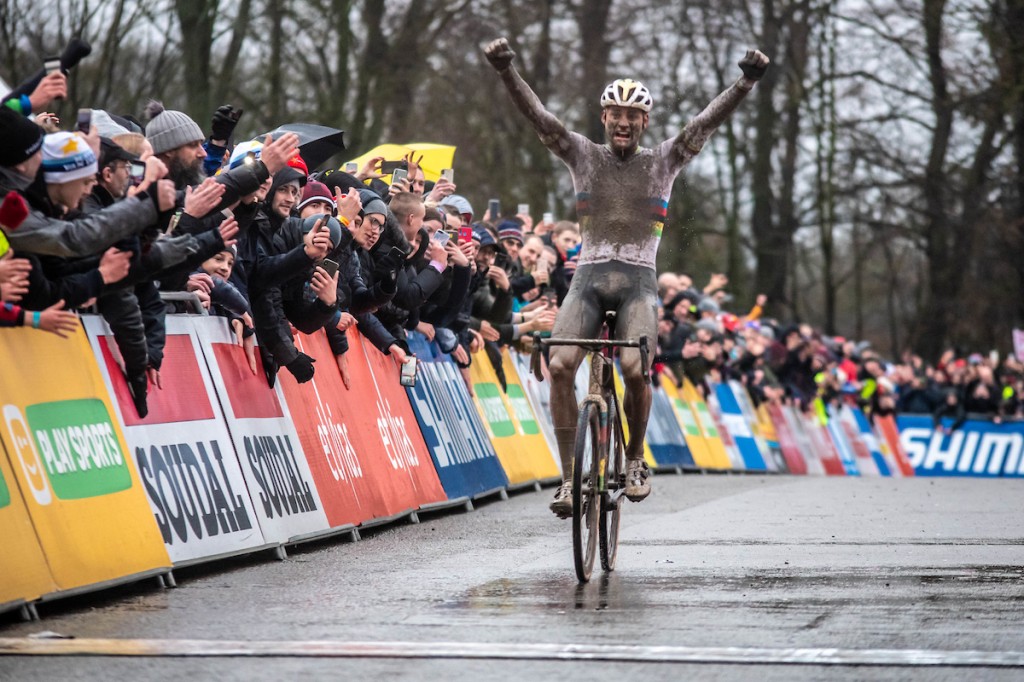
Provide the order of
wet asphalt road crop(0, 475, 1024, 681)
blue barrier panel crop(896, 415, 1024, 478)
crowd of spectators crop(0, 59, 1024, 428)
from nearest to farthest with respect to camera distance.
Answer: wet asphalt road crop(0, 475, 1024, 681) → crowd of spectators crop(0, 59, 1024, 428) → blue barrier panel crop(896, 415, 1024, 478)

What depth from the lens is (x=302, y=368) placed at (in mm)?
11680

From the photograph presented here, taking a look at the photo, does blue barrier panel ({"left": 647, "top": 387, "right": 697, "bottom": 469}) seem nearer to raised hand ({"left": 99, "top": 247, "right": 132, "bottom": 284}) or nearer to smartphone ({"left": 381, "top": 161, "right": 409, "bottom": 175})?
smartphone ({"left": 381, "top": 161, "right": 409, "bottom": 175})

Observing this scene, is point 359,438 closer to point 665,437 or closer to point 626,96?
point 626,96

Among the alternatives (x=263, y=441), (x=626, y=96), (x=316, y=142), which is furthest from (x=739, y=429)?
(x=626, y=96)

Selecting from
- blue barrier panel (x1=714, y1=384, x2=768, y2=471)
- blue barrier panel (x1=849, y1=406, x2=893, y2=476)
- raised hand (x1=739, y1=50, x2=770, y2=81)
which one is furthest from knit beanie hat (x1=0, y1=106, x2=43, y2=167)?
blue barrier panel (x1=849, y1=406, x2=893, y2=476)

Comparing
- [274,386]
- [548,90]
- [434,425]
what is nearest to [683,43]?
[548,90]

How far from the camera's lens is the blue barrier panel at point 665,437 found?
77.1 feet

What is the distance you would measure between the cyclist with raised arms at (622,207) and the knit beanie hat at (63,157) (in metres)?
2.50

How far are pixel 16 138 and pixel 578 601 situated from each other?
3177 millimetres

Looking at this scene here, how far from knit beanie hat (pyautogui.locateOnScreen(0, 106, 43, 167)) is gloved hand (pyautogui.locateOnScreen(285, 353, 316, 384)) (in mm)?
3539

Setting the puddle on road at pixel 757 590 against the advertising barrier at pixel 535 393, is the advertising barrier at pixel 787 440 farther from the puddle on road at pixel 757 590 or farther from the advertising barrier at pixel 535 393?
the puddle on road at pixel 757 590

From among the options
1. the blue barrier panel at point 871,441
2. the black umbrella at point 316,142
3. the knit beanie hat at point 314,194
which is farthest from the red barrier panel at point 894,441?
the knit beanie hat at point 314,194

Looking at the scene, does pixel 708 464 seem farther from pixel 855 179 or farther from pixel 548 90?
pixel 855 179

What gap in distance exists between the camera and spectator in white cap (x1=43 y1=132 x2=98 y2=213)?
847cm
